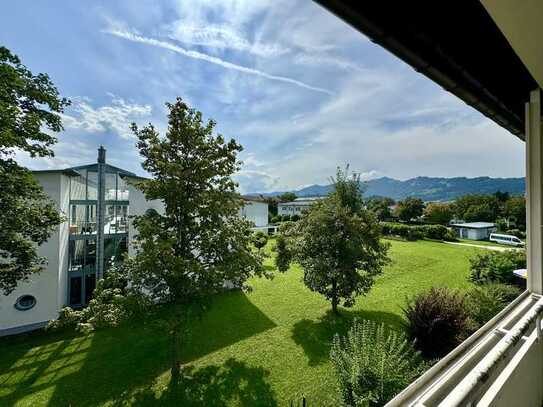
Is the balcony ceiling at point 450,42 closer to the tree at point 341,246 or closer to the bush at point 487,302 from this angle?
the tree at point 341,246

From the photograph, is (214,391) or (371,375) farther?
(214,391)

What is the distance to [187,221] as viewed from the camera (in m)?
4.55

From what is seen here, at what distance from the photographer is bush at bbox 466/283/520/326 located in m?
4.50

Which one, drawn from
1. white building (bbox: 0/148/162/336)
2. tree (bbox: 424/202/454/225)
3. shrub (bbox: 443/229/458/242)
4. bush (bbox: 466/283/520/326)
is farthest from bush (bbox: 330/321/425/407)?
tree (bbox: 424/202/454/225)

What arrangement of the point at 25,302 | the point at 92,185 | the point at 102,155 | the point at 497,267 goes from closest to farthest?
1. the point at 25,302
2. the point at 102,155
3. the point at 92,185
4. the point at 497,267

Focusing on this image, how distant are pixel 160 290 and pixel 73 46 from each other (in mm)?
3906

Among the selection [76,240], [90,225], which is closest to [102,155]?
[90,225]

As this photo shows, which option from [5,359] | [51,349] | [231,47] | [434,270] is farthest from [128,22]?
[434,270]

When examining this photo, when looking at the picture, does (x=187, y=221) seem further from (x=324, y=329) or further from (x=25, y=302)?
(x=25, y=302)

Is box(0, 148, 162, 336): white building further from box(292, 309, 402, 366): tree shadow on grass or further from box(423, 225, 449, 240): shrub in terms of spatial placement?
box(423, 225, 449, 240): shrub

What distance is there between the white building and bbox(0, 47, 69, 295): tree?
1.38 metres

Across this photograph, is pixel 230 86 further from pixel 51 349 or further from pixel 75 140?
pixel 51 349

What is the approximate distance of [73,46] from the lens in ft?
9.78

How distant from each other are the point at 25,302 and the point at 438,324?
34.4ft
